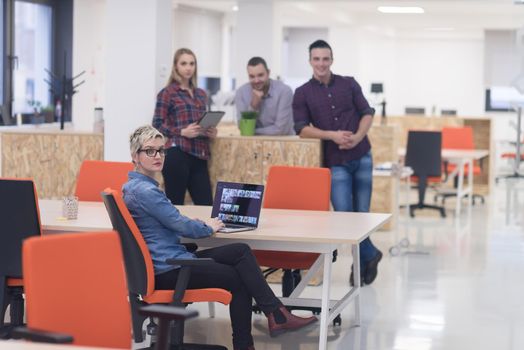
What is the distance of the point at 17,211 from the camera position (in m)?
5.09

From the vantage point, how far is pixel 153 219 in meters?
4.95

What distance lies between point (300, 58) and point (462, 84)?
3.94 m

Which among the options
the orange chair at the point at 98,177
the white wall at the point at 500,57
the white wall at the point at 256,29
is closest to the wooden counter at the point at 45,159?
the orange chair at the point at 98,177

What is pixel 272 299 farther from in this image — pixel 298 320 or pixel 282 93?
pixel 282 93

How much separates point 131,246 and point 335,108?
2.78m

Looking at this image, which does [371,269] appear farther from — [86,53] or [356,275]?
[86,53]

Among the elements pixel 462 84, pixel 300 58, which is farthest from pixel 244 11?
pixel 462 84

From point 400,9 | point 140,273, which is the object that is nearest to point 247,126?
point 140,273

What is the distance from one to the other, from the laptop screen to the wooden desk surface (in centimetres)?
9

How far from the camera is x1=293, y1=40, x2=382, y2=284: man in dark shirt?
7148 mm

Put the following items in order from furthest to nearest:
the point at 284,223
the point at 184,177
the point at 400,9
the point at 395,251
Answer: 1. the point at 400,9
2. the point at 395,251
3. the point at 184,177
4. the point at 284,223

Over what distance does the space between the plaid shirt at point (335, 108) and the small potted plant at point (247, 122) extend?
584mm

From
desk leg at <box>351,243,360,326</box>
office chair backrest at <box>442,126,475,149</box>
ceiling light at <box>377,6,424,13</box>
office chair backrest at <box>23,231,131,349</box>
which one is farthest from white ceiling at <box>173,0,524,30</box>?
office chair backrest at <box>23,231,131,349</box>

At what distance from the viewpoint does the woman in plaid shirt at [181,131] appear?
282 inches
